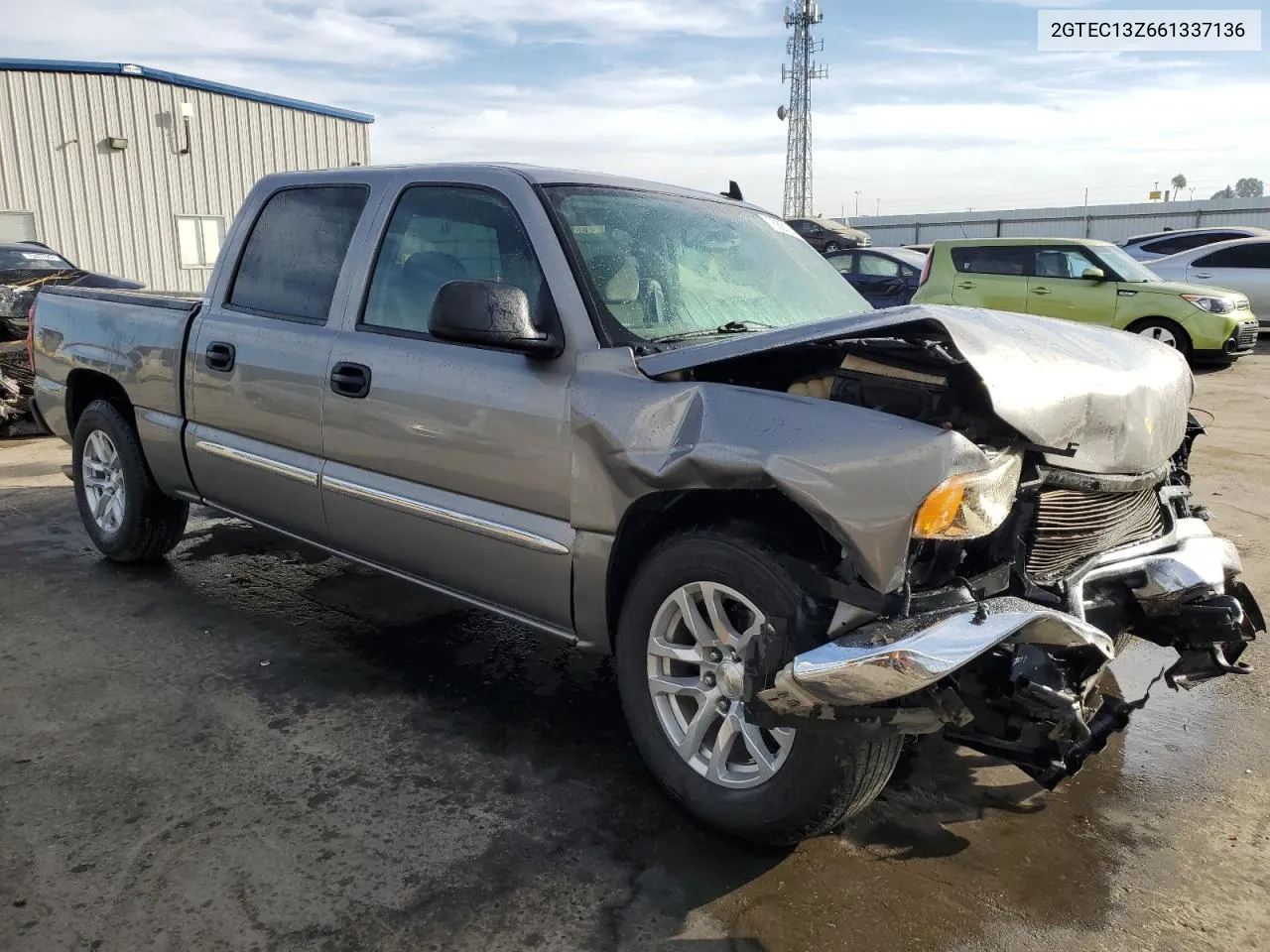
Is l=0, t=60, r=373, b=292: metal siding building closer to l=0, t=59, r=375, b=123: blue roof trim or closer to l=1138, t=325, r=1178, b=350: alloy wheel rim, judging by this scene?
l=0, t=59, r=375, b=123: blue roof trim

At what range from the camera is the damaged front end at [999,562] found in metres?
2.26

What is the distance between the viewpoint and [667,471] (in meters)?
2.66

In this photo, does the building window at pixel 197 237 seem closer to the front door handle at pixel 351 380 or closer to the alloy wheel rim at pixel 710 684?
the front door handle at pixel 351 380

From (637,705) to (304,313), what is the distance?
2154mm

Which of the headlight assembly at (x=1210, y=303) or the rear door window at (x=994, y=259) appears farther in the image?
the rear door window at (x=994, y=259)

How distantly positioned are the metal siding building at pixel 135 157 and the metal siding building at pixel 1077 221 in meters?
21.4

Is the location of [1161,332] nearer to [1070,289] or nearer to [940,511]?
[1070,289]

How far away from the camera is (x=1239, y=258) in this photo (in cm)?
1470

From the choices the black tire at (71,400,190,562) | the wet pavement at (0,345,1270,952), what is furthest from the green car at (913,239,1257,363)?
the black tire at (71,400,190,562)

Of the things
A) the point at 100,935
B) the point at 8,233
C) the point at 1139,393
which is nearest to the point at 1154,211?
the point at 8,233

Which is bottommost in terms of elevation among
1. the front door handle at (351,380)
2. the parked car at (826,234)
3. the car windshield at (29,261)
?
the front door handle at (351,380)

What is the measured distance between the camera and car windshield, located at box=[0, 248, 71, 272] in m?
12.2

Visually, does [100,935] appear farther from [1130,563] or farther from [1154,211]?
[1154,211]

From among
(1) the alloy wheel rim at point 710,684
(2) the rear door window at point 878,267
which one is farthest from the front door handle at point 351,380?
(2) the rear door window at point 878,267
